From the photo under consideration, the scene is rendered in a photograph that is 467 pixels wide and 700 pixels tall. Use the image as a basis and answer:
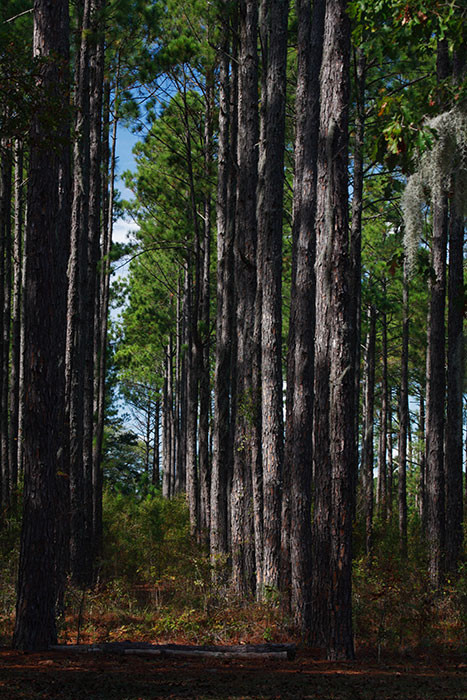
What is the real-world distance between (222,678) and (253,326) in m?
7.03

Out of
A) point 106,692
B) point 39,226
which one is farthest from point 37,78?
point 106,692

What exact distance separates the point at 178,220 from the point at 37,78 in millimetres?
14611

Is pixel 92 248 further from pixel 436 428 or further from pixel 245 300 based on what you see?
pixel 436 428

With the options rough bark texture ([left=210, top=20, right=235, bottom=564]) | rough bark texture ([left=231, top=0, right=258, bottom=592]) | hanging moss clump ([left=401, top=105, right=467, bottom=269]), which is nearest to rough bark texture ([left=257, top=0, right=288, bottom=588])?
rough bark texture ([left=231, top=0, right=258, bottom=592])

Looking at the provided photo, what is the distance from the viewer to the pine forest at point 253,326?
7723 millimetres

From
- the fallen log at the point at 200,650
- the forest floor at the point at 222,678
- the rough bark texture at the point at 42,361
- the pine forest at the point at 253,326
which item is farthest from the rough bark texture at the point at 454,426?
the rough bark texture at the point at 42,361

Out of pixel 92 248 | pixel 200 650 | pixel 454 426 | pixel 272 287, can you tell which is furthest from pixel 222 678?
pixel 92 248

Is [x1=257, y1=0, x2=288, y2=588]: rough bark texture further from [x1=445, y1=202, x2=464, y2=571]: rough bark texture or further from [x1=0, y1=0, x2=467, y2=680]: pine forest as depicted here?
[x1=445, y1=202, x2=464, y2=571]: rough bark texture

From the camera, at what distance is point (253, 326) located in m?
12.7

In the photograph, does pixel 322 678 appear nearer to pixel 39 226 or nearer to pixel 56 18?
pixel 39 226

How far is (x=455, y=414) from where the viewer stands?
43.7ft

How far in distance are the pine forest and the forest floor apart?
1.94ft

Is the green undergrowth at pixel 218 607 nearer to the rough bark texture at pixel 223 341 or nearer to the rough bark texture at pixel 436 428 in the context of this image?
the rough bark texture at pixel 436 428

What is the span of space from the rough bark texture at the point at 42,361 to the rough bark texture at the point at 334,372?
2.95 m
